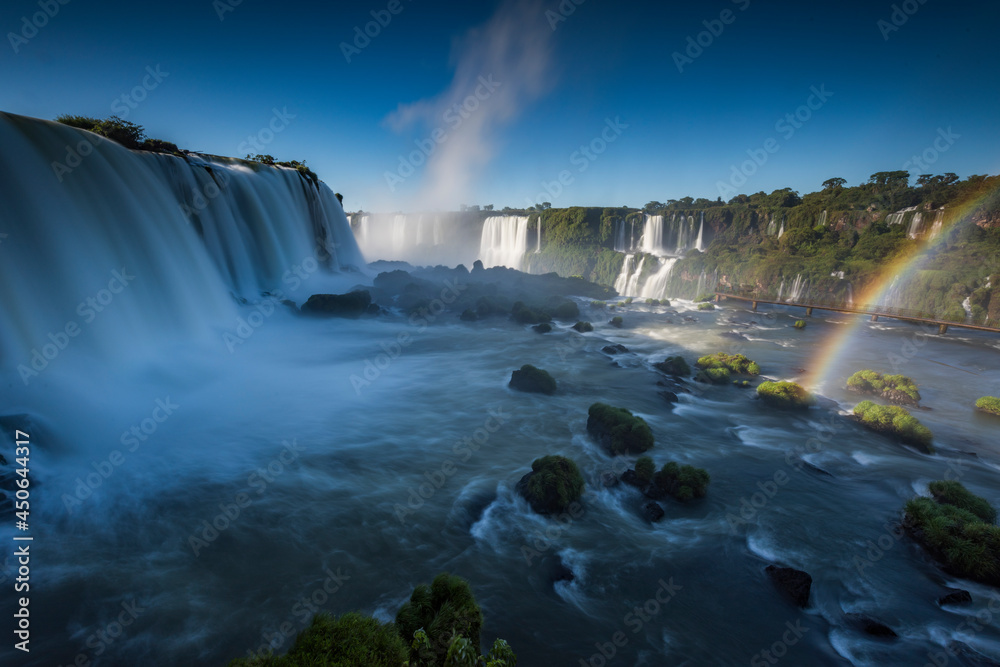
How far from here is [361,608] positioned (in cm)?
618

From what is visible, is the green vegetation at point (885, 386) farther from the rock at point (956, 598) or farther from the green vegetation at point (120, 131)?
the green vegetation at point (120, 131)

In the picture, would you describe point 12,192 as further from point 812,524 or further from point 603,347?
point 603,347

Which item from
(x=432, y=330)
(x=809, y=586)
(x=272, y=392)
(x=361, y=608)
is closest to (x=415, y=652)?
(x=361, y=608)

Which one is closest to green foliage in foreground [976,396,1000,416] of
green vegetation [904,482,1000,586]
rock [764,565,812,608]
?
green vegetation [904,482,1000,586]

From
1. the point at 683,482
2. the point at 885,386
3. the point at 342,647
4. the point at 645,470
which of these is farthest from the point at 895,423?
the point at 342,647

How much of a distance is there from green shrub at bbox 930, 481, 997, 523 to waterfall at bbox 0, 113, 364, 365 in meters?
21.4

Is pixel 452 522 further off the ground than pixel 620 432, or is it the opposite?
pixel 620 432

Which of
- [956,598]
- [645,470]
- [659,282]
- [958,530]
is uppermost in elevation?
[659,282]

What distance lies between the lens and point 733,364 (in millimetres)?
18500

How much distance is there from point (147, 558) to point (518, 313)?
2440 cm

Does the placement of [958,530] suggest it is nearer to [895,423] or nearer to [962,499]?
[962,499]

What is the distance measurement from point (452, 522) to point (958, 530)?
31.3ft

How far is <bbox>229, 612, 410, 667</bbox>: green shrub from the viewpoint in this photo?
3.32 metres

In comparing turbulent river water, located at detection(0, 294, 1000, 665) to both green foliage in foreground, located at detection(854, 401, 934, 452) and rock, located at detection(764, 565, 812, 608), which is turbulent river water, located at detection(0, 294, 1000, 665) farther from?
green foliage in foreground, located at detection(854, 401, 934, 452)
